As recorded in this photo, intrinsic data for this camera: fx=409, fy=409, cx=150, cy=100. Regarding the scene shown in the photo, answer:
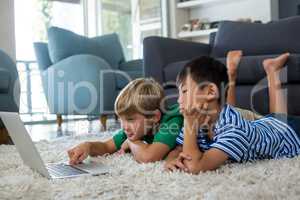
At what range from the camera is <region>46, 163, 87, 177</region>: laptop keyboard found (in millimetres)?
1148

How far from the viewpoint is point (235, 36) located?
2.63m

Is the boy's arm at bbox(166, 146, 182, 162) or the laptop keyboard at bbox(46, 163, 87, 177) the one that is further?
the boy's arm at bbox(166, 146, 182, 162)

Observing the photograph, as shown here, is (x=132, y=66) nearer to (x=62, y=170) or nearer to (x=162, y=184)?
(x=62, y=170)

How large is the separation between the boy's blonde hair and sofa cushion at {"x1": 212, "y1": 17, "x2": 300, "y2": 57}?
132 cm

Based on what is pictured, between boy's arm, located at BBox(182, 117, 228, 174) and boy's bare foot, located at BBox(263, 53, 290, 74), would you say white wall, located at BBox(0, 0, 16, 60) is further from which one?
boy's arm, located at BBox(182, 117, 228, 174)

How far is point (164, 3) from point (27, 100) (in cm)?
196

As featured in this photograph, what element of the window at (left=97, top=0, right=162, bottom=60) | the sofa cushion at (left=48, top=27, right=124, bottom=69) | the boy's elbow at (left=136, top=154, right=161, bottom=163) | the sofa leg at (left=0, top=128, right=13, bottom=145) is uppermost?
the window at (left=97, top=0, right=162, bottom=60)

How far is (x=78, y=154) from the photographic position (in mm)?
1339

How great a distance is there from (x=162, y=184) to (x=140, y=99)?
15.1 inches

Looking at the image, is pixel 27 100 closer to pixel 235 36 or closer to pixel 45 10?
pixel 45 10

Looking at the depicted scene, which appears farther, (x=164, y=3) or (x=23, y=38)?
(x=164, y=3)

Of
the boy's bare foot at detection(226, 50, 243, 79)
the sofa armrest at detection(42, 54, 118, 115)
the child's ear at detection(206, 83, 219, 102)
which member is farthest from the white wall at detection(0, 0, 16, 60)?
the child's ear at detection(206, 83, 219, 102)

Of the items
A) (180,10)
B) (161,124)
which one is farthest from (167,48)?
(180,10)

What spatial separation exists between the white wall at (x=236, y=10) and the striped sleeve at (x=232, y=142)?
10.4ft
